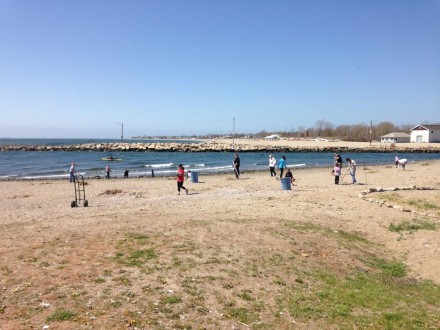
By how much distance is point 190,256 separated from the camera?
853cm

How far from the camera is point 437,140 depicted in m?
98.5

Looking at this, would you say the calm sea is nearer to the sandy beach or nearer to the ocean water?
the ocean water

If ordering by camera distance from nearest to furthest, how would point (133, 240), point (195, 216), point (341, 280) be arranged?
point (341, 280) < point (133, 240) < point (195, 216)

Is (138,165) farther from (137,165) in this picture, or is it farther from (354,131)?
(354,131)

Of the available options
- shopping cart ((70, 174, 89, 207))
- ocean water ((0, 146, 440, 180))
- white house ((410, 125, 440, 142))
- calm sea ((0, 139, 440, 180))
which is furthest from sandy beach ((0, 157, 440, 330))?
white house ((410, 125, 440, 142))

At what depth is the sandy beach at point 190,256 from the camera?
6152 mm

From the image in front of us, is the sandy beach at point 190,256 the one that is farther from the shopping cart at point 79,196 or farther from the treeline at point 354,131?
the treeline at point 354,131

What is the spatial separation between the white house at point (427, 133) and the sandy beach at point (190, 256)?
304ft

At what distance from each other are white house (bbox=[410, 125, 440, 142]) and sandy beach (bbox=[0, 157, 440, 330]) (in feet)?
304

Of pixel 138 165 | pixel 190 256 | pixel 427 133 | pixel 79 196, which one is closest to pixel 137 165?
pixel 138 165

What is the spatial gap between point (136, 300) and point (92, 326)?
0.97 m

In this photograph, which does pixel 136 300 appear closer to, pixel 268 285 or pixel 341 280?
pixel 268 285

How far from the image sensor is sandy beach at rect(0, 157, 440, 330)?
6152 mm

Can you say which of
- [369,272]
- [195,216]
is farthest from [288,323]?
[195,216]
